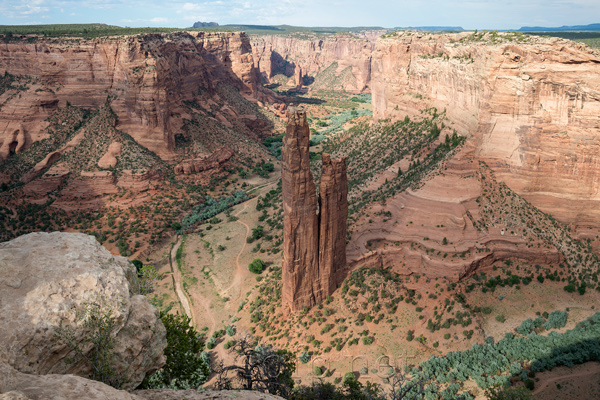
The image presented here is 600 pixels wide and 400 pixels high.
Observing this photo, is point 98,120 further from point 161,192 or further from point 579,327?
point 579,327

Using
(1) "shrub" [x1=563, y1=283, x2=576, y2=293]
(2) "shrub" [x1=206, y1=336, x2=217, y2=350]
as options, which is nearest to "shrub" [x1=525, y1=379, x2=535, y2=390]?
(1) "shrub" [x1=563, y1=283, x2=576, y2=293]

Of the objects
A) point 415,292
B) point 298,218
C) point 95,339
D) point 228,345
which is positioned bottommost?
point 228,345

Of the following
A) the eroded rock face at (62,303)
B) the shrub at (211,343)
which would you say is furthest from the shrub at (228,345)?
the eroded rock face at (62,303)

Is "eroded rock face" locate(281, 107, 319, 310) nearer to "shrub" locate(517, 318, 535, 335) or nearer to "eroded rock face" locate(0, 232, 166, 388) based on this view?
"shrub" locate(517, 318, 535, 335)

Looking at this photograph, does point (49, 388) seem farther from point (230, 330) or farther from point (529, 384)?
point (529, 384)

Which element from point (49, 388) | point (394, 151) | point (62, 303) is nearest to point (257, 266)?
point (394, 151)

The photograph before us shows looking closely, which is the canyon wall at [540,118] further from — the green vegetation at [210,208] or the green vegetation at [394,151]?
the green vegetation at [210,208]

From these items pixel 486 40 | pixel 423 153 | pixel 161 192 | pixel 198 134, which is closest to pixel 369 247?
pixel 423 153
